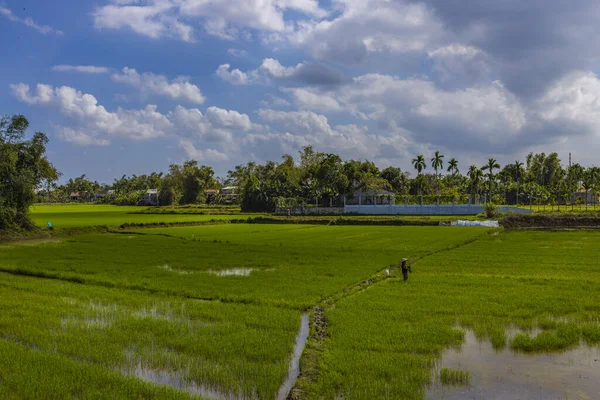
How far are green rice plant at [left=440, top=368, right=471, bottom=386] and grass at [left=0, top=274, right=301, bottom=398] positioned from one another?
279cm

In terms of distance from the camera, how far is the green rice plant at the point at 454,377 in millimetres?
7730

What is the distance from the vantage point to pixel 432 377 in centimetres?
791

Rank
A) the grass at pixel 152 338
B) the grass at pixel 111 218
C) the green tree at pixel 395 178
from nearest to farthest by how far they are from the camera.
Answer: the grass at pixel 152 338
the grass at pixel 111 218
the green tree at pixel 395 178

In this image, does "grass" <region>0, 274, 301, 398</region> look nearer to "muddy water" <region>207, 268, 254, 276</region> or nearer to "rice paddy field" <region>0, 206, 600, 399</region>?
"rice paddy field" <region>0, 206, 600, 399</region>

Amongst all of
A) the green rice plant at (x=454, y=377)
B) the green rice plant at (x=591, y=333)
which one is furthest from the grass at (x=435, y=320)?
the green rice plant at (x=454, y=377)

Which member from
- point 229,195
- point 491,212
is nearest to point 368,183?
point 491,212

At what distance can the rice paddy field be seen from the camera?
24.9 feet

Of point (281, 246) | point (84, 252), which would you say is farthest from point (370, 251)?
point (84, 252)

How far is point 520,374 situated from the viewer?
26.5 ft

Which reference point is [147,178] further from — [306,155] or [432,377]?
[432,377]

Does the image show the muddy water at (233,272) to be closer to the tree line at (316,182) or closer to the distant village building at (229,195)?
the tree line at (316,182)

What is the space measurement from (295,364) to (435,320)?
4.27 metres

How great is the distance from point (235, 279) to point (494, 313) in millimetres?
9391

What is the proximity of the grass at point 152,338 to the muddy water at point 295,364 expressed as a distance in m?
0.13
